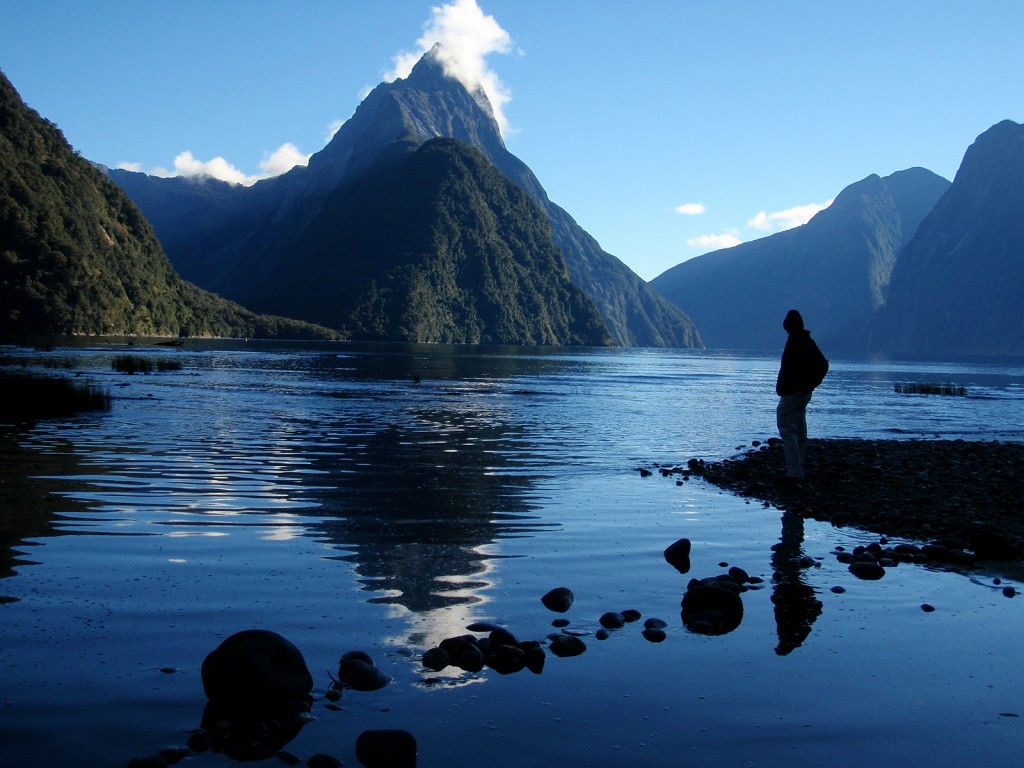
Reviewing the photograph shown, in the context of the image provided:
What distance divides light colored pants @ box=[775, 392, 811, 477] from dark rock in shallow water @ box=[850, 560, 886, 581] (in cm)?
636

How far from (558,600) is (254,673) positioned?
404cm

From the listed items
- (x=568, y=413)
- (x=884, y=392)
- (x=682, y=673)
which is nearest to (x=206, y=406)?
(x=568, y=413)

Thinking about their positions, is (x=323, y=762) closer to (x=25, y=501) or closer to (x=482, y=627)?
(x=482, y=627)

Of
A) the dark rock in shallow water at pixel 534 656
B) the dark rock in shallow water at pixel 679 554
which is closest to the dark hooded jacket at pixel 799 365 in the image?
the dark rock in shallow water at pixel 679 554

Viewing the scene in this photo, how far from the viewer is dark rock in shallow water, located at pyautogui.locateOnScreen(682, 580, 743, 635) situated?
9.50 metres

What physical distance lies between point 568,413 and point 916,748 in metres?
36.9

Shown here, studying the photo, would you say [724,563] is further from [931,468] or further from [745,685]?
[931,468]

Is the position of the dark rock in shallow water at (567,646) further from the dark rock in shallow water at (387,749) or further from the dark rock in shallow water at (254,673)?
the dark rock in shallow water at (387,749)

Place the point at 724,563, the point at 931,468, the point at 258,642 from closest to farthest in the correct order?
the point at 258,642, the point at 724,563, the point at 931,468

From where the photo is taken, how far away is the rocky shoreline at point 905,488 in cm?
1505

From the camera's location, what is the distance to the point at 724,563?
12.7m

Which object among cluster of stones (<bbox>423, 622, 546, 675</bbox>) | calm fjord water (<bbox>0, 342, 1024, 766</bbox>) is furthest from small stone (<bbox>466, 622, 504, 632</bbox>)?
cluster of stones (<bbox>423, 622, 546, 675</bbox>)

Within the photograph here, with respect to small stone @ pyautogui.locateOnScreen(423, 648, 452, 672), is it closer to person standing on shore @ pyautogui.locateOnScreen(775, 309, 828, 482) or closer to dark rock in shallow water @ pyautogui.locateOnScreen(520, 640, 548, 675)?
dark rock in shallow water @ pyautogui.locateOnScreen(520, 640, 548, 675)

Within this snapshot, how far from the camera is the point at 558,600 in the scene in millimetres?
10109
